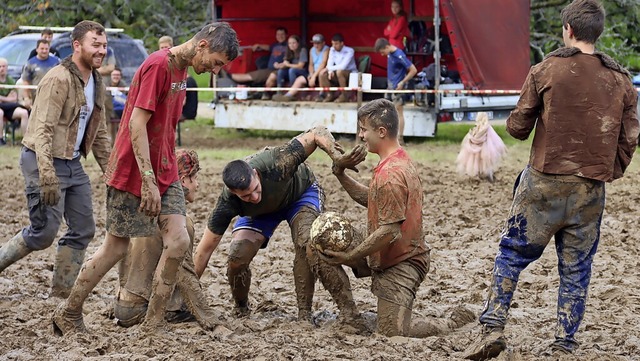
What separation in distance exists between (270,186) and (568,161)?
6.45 ft

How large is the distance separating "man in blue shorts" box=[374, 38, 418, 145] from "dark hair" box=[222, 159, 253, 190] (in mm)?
10498

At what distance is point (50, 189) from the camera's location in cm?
699

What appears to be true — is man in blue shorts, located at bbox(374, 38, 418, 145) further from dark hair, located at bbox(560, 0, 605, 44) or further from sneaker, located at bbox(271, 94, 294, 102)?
dark hair, located at bbox(560, 0, 605, 44)

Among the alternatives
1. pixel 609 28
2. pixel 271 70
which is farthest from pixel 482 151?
pixel 609 28

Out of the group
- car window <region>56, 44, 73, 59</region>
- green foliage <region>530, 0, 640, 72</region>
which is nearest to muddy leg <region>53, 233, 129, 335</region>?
car window <region>56, 44, 73, 59</region>

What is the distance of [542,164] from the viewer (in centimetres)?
577

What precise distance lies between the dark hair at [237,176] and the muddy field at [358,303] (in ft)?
2.91

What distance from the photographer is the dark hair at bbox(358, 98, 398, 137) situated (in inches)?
251

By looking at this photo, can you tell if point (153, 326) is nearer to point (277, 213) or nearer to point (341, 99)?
point (277, 213)

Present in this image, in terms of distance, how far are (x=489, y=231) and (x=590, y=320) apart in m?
3.28

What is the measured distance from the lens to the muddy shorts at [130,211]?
20.5ft

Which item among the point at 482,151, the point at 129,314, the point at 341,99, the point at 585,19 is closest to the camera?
the point at 585,19

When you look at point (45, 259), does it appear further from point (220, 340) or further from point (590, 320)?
point (590, 320)

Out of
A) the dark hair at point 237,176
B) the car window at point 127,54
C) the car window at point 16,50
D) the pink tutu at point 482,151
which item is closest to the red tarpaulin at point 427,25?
the car window at point 127,54
